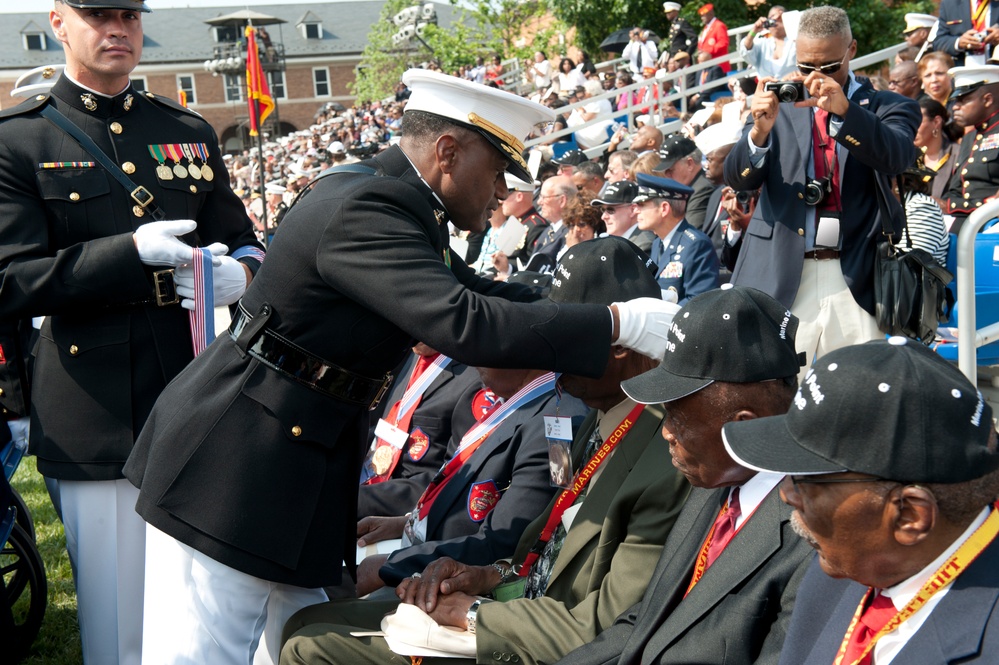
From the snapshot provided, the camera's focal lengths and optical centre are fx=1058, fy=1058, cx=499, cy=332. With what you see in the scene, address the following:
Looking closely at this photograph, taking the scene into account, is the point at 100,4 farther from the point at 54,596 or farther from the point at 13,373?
the point at 54,596

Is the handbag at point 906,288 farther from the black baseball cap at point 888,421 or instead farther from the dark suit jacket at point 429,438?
the black baseball cap at point 888,421

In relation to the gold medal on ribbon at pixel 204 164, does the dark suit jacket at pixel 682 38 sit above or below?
below

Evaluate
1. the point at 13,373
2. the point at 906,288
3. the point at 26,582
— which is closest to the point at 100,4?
the point at 13,373

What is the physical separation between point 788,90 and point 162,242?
2741 mm

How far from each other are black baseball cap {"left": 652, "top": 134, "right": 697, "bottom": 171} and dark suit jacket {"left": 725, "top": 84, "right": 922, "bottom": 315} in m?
3.33

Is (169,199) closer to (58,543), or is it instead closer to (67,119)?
(67,119)

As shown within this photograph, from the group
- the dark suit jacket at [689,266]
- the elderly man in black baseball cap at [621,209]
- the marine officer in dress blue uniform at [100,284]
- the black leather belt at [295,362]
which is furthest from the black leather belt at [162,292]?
the elderly man in black baseball cap at [621,209]

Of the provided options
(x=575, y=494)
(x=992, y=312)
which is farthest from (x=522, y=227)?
(x=575, y=494)

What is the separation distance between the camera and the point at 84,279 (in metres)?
3.21

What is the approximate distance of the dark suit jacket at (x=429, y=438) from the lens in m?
4.34

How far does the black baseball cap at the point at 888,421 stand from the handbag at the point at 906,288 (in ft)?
9.30

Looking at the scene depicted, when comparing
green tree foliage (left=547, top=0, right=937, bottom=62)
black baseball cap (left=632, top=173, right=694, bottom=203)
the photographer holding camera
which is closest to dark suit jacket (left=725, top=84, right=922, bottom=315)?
black baseball cap (left=632, top=173, right=694, bottom=203)

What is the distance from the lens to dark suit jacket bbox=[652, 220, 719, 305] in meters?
6.43

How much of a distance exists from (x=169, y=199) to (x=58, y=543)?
326 cm
